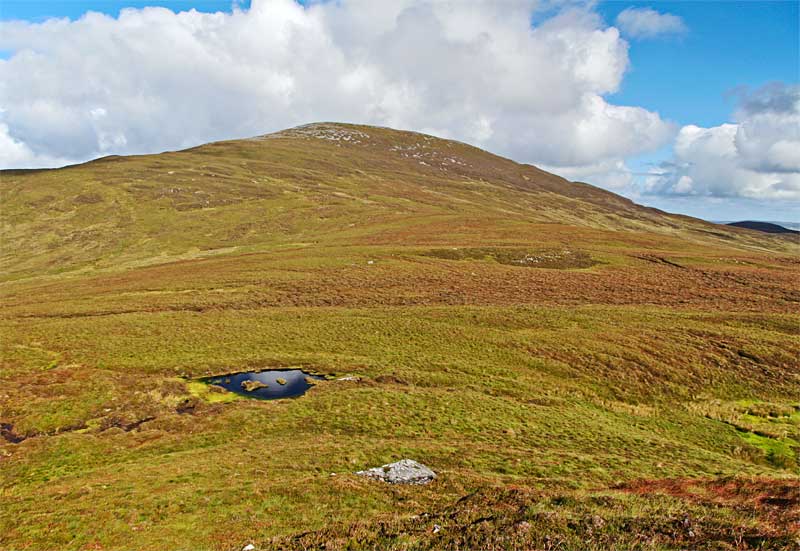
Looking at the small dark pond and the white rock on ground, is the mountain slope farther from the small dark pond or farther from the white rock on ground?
the white rock on ground

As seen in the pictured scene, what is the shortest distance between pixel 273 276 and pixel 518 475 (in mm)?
58932

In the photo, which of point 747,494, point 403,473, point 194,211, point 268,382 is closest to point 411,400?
point 403,473

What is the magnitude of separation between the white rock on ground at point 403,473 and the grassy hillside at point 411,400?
821mm

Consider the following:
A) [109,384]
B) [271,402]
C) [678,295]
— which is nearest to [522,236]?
[678,295]

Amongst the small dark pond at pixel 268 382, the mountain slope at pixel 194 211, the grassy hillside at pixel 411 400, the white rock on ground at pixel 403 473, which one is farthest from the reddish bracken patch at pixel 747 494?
the mountain slope at pixel 194 211

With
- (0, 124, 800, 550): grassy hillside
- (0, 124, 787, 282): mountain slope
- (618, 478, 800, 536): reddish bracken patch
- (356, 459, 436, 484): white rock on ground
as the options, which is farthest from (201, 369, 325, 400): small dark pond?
(0, 124, 787, 282): mountain slope

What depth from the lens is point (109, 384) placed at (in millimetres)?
33875

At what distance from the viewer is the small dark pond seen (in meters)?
34.7

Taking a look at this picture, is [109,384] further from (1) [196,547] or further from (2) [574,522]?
(2) [574,522]

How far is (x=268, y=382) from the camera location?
36875 millimetres

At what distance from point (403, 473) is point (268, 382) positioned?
19.9m

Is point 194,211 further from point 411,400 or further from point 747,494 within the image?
point 747,494

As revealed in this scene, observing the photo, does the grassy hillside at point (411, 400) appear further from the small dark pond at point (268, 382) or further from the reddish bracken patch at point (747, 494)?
the small dark pond at point (268, 382)

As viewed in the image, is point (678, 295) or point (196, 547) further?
point (678, 295)
